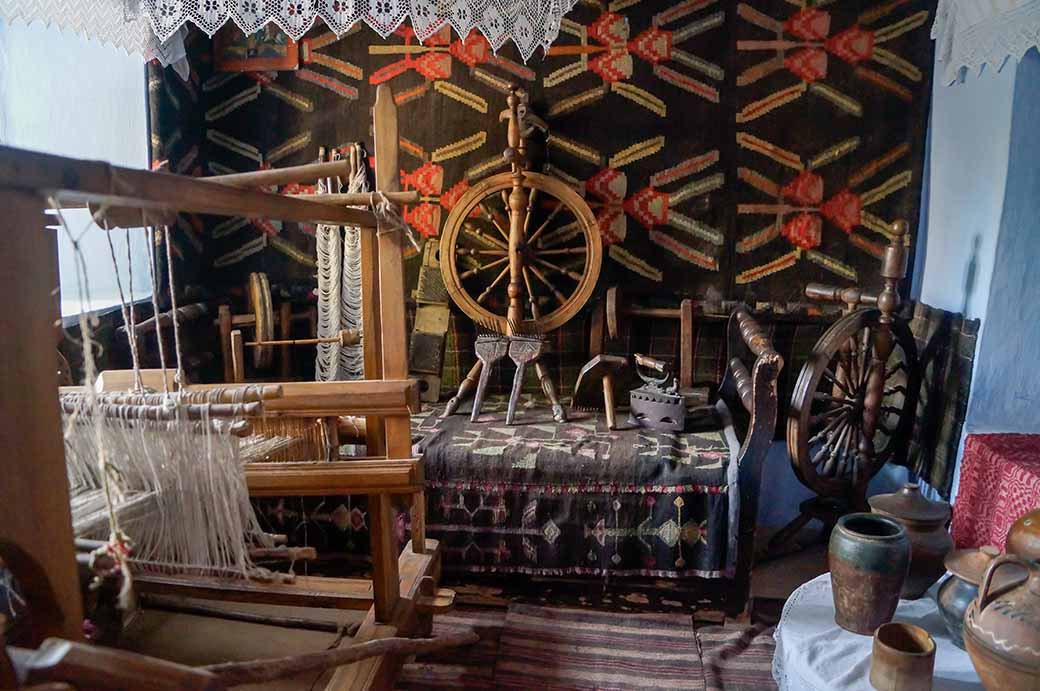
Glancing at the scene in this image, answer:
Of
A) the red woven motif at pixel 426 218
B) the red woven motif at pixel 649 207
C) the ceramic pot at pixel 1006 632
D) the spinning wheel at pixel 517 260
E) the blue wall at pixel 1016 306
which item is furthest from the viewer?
the red woven motif at pixel 426 218

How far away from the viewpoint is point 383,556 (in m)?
1.92

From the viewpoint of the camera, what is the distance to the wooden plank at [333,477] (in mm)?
1627

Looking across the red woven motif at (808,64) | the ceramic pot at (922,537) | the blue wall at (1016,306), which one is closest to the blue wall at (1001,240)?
the blue wall at (1016,306)

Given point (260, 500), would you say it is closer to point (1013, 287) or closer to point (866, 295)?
point (866, 295)

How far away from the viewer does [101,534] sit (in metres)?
1.36

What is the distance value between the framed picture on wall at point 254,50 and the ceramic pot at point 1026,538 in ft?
10.8

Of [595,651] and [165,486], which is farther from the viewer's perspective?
[595,651]

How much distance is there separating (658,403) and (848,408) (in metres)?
0.70

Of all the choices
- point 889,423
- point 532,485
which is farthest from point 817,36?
point 532,485

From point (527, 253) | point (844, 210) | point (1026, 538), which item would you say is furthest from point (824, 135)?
point (1026, 538)

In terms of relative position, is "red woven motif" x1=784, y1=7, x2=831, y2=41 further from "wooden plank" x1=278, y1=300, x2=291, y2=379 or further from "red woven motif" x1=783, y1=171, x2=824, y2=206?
"wooden plank" x1=278, y1=300, x2=291, y2=379

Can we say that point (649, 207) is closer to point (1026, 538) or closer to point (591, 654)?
point (591, 654)

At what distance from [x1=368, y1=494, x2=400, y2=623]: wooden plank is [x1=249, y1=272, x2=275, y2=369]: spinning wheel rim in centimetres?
165

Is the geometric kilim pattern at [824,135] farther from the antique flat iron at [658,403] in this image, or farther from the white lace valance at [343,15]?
the white lace valance at [343,15]
